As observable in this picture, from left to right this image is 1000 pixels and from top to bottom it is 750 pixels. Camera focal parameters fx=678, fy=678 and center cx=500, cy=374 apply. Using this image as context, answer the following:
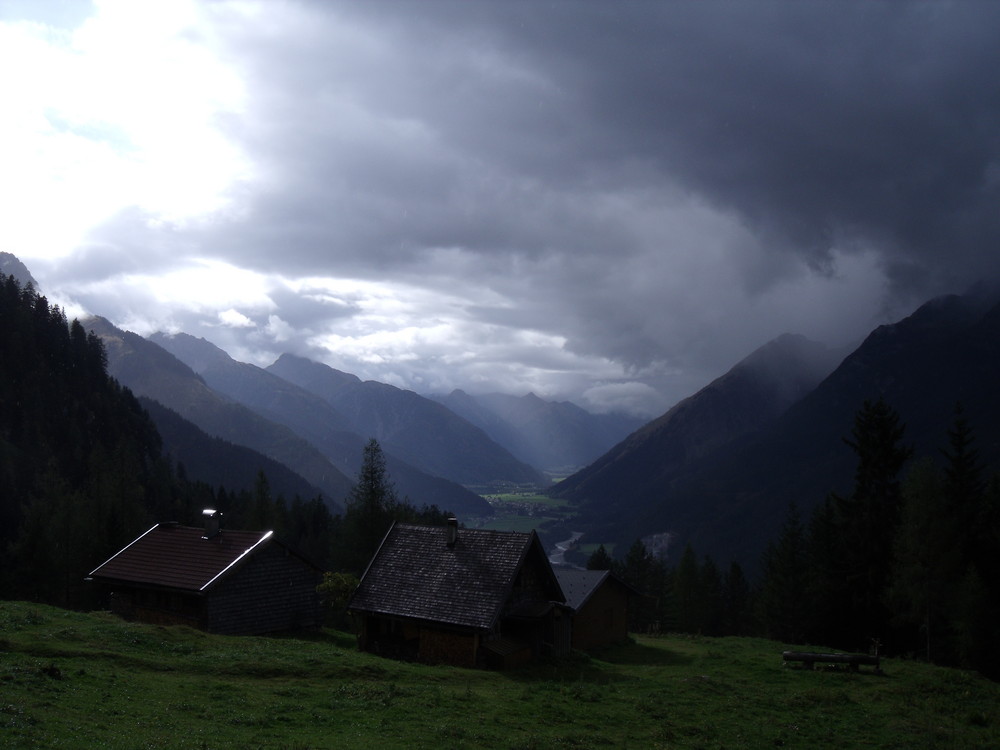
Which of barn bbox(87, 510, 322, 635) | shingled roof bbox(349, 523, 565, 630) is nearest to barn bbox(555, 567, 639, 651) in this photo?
shingled roof bbox(349, 523, 565, 630)

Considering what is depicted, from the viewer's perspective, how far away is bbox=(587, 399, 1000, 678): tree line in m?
41.9

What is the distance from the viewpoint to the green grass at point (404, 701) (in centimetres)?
1702

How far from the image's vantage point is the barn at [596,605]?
4509cm

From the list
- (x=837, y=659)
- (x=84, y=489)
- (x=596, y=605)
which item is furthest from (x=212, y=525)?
(x=84, y=489)

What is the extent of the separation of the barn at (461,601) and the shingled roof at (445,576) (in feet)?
0.17

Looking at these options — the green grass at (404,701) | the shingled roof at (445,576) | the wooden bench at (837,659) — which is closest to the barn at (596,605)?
the shingled roof at (445,576)

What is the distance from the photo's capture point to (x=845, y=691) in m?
28.7

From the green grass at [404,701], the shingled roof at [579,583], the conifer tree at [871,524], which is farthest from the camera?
the conifer tree at [871,524]

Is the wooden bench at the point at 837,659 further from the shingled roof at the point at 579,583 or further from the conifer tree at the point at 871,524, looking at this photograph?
the conifer tree at the point at 871,524

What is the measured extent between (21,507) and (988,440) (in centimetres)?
23302

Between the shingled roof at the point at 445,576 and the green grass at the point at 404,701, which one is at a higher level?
the shingled roof at the point at 445,576

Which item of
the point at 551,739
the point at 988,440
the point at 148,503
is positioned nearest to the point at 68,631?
the point at 551,739

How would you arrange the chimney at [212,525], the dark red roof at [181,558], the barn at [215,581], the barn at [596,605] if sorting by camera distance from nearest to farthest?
1. the barn at [215,581]
2. the dark red roof at [181,558]
3. the chimney at [212,525]
4. the barn at [596,605]

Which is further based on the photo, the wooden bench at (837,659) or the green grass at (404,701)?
the wooden bench at (837,659)
